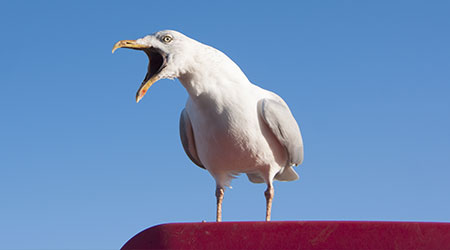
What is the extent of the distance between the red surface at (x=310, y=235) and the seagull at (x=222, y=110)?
1.83m

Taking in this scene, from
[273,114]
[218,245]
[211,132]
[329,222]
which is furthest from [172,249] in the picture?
[273,114]

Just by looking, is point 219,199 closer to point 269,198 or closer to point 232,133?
point 269,198

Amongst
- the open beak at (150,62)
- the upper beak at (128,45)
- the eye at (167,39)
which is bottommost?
the open beak at (150,62)

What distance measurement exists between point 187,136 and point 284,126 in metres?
1.04

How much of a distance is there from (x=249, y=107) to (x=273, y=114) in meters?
0.27

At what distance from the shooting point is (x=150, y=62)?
5.14 metres

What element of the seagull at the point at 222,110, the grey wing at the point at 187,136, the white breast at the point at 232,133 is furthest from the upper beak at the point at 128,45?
the grey wing at the point at 187,136

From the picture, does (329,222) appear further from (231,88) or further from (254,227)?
(231,88)

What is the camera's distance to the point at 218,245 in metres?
3.29

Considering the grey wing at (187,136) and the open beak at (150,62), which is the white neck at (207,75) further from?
the grey wing at (187,136)

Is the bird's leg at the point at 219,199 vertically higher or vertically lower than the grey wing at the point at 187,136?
lower

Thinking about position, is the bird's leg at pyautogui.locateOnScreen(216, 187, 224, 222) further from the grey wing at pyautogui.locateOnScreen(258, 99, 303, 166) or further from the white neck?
the white neck

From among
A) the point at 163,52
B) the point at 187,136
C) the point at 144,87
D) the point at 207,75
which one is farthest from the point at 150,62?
the point at 187,136

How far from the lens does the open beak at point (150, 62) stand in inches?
191
